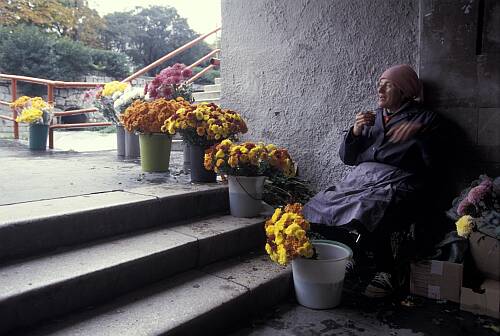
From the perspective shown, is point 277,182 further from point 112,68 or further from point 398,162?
point 112,68

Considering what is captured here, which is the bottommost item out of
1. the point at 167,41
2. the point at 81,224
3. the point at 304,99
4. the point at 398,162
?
the point at 81,224

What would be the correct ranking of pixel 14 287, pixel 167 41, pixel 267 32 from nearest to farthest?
pixel 14 287, pixel 267 32, pixel 167 41

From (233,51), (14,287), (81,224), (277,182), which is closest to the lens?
(14,287)

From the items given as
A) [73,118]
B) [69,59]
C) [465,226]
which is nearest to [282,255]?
[465,226]

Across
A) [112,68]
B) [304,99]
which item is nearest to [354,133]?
[304,99]

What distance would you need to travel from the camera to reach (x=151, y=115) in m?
3.61

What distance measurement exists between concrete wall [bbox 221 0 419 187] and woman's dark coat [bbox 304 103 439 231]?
52 centimetres

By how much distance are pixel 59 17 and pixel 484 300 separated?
15959 millimetres

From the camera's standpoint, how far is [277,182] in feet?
11.7

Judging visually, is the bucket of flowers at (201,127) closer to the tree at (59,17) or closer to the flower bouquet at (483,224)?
the flower bouquet at (483,224)

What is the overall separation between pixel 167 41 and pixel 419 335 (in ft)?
64.4

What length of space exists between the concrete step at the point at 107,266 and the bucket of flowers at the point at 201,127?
71cm

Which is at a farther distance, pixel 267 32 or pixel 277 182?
pixel 267 32

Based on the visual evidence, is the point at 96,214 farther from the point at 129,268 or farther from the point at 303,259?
the point at 303,259
